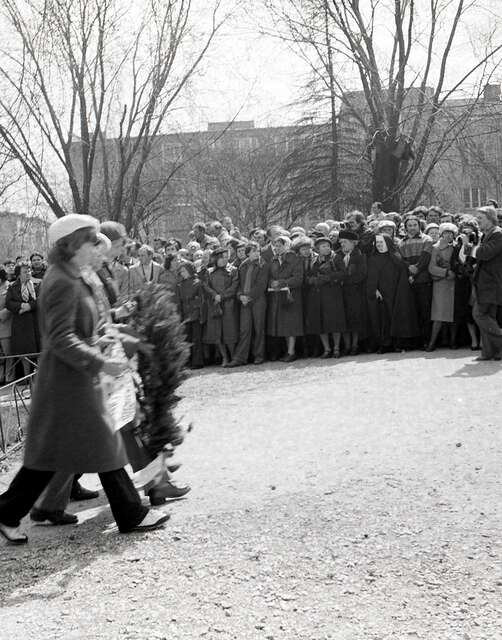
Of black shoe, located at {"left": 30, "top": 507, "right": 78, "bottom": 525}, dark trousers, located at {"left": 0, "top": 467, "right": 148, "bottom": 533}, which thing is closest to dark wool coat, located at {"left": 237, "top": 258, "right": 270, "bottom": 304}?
black shoe, located at {"left": 30, "top": 507, "right": 78, "bottom": 525}

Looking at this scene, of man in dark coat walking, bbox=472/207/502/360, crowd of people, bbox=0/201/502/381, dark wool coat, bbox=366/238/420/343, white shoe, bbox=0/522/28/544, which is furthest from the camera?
dark wool coat, bbox=366/238/420/343

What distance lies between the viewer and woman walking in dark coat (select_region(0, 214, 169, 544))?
5.13 metres

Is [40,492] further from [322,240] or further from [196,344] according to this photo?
[196,344]

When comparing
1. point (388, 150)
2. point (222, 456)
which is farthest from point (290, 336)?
point (388, 150)

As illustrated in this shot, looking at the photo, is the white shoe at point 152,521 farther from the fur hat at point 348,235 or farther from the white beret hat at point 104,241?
the fur hat at point 348,235

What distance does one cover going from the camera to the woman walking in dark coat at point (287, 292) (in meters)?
13.4

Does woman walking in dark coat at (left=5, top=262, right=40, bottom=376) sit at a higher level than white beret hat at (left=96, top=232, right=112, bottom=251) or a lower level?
lower

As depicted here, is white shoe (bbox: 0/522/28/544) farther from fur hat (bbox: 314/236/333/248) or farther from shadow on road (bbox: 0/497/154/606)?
fur hat (bbox: 314/236/333/248)

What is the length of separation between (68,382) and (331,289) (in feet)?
27.3


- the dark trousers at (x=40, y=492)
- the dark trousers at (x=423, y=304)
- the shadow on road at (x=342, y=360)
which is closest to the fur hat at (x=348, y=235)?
the dark trousers at (x=423, y=304)

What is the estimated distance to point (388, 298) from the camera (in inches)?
512

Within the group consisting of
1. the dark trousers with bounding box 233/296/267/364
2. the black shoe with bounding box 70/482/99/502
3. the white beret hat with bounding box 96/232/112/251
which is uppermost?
the white beret hat with bounding box 96/232/112/251

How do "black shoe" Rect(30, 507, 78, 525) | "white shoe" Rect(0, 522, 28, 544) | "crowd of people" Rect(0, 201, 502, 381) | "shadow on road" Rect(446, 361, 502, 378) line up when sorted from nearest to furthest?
"white shoe" Rect(0, 522, 28, 544), "black shoe" Rect(30, 507, 78, 525), "shadow on road" Rect(446, 361, 502, 378), "crowd of people" Rect(0, 201, 502, 381)

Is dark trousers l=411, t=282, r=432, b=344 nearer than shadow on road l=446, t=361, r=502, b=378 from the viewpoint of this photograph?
No
